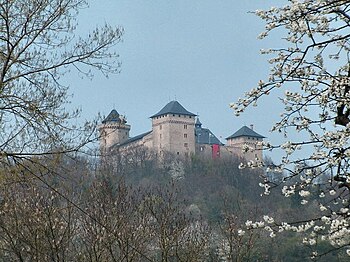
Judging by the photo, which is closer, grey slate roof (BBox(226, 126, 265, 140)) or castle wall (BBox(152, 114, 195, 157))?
castle wall (BBox(152, 114, 195, 157))

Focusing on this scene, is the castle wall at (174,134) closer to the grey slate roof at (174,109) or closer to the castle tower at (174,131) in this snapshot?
the castle tower at (174,131)

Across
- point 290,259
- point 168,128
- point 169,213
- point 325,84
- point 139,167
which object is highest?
point 168,128

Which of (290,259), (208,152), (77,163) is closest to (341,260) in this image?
(290,259)

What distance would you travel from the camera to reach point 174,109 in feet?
230

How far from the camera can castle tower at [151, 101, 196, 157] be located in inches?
2618

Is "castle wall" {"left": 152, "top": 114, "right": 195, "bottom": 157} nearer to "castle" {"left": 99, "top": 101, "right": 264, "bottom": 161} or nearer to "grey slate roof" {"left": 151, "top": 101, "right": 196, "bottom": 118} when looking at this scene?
"castle" {"left": 99, "top": 101, "right": 264, "bottom": 161}

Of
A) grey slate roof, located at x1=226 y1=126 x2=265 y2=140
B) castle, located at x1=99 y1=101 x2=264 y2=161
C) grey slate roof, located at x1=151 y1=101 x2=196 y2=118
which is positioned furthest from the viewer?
grey slate roof, located at x1=226 y1=126 x2=265 y2=140

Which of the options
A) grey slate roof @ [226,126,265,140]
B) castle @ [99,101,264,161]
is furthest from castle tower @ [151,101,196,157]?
grey slate roof @ [226,126,265,140]

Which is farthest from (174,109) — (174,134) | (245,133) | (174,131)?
(245,133)

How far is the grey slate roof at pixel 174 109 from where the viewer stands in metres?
69.6

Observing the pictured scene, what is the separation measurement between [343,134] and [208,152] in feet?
211

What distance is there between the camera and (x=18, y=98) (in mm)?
5504

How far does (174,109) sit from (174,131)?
3620 millimetres

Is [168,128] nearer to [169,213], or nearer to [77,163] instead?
[169,213]
